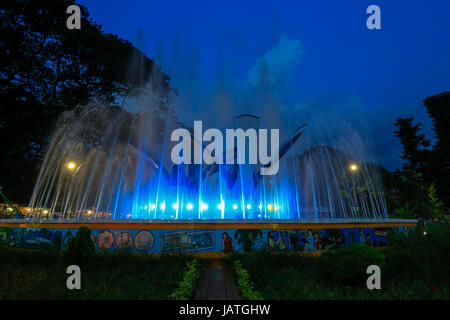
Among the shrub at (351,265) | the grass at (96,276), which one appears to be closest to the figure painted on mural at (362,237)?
the shrub at (351,265)

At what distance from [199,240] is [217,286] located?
390 centimetres

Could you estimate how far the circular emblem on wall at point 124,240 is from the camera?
10055 mm

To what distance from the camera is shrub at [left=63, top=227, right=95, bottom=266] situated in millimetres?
7504

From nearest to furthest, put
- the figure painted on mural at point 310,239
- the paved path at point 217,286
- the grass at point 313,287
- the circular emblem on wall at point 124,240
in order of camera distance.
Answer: the grass at point 313,287 → the paved path at point 217,286 → the circular emblem on wall at point 124,240 → the figure painted on mural at point 310,239

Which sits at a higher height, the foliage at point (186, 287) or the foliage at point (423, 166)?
the foliage at point (423, 166)

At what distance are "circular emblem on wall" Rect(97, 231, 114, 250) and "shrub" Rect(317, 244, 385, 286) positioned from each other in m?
7.85

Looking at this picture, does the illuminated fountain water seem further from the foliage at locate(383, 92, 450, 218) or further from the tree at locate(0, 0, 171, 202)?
the foliage at locate(383, 92, 450, 218)

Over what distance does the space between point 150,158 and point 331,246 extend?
52.6 ft

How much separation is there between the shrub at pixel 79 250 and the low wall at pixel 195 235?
2.31 metres

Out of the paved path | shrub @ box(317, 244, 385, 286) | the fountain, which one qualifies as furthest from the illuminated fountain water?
shrub @ box(317, 244, 385, 286)

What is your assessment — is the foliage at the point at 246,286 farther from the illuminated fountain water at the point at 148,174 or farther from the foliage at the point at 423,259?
the illuminated fountain water at the point at 148,174

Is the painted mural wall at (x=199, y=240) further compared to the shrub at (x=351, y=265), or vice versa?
the painted mural wall at (x=199, y=240)

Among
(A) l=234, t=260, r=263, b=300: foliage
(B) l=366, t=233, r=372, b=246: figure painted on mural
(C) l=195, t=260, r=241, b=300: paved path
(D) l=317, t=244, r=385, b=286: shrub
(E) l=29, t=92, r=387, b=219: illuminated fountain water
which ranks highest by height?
(E) l=29, t=92, r=387, b=219: illuminated fountain water

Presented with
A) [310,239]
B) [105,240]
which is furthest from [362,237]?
[105,240]
